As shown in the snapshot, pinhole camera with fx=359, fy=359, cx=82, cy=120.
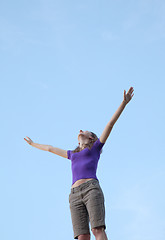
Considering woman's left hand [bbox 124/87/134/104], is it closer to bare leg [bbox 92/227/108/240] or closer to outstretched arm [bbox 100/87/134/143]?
outstretched arm [bbox 100/87/134/143]

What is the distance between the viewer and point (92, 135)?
A: 19.9ft

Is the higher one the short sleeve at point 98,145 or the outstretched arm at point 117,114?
the outstretched arm at point 117,114

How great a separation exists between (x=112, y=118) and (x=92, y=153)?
0.68 m

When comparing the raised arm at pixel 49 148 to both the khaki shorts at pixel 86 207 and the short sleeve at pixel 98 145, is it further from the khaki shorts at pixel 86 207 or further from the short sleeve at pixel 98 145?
the khaki shorts at pixel 86 207

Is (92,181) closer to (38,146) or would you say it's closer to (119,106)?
(119,106)

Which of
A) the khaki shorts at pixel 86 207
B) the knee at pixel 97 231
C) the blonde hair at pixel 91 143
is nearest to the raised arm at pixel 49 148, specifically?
the blonde hair at pixel 91 143

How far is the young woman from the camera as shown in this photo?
5.06m

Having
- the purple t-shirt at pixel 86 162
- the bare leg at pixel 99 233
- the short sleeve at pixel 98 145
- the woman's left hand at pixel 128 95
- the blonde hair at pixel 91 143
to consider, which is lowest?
the bare leg at pixel 99 233

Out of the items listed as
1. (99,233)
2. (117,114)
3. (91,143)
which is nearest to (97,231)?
(99,233)

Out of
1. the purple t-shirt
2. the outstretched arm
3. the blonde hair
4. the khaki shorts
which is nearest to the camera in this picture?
the khaki shorts

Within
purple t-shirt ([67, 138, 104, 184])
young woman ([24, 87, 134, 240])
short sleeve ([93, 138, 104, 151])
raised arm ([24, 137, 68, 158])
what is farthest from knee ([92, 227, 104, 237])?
raised arm ([24, 137, 68, 158])

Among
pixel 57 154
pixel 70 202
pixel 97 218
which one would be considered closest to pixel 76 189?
pixel 70 202

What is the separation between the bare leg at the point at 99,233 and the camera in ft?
16.2

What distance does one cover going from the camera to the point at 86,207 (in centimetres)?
527
